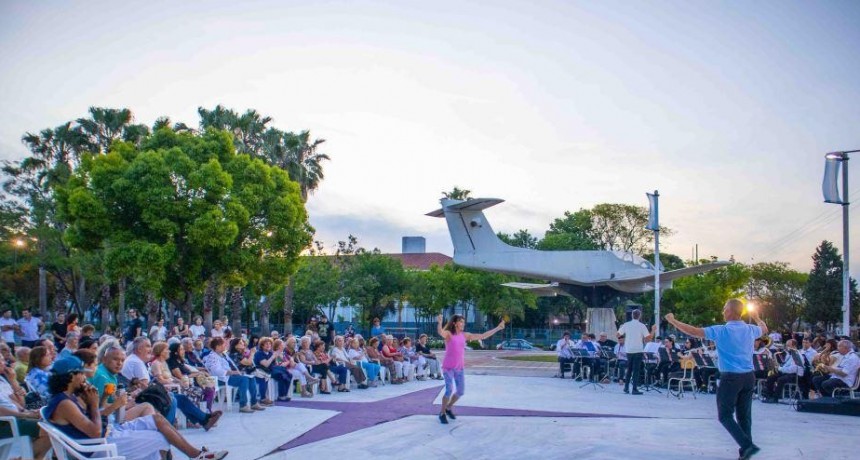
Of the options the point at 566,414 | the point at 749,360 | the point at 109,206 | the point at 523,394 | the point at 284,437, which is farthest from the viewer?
the point at 109,206

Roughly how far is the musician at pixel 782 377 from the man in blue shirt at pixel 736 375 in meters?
6.91

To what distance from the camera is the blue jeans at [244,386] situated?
11320 millimetres

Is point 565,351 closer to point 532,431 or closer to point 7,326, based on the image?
point 532,431

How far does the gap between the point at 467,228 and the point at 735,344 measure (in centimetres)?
1910

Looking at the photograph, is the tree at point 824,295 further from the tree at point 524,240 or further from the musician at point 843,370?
the musician at point 843,370

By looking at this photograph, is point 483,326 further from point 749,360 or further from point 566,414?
point 749,360

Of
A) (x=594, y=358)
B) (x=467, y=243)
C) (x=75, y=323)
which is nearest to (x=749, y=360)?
(x=594, y=358)

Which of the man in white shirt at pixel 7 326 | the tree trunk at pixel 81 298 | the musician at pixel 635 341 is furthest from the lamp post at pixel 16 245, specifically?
the musician at pixel 635 341

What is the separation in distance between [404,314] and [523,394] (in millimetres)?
56379

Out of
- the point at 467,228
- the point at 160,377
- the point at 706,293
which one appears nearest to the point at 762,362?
the point at 160,377

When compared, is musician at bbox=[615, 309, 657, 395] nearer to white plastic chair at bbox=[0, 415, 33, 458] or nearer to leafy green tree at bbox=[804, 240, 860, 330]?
white plastic chair at bbox=[0, 415, 33, 458]

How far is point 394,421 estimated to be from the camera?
33.8 feet

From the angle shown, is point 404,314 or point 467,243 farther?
point 404,314

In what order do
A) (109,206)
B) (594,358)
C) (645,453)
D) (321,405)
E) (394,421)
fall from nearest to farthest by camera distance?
(645,453)
(394,421)
(321,405)
(594,358)
(109,206)
